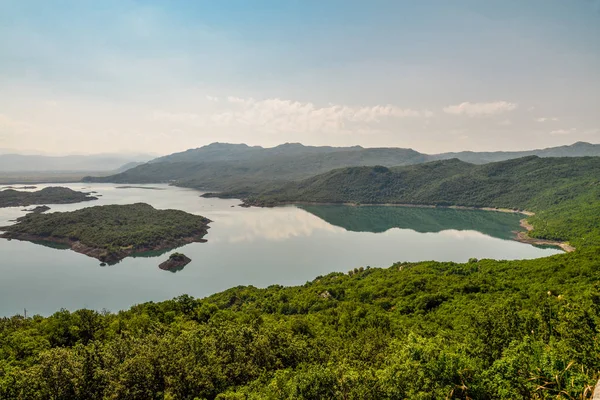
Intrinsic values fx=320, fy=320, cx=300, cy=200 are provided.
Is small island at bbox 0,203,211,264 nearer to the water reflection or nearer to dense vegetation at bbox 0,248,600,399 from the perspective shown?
the water reflection

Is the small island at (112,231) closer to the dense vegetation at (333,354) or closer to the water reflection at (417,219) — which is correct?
the water reflection at (417,219)

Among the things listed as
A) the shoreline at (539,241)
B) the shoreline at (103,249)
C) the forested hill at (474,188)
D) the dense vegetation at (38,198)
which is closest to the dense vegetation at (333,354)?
the shoreline at (103,249)

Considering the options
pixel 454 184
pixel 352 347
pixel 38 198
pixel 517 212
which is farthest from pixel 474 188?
pixel 38 198

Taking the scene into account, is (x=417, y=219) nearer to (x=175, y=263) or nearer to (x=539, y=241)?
(x=539, y=241)

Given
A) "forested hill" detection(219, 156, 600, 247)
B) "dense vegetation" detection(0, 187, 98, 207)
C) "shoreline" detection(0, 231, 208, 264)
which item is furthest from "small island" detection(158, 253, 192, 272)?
"dense vegetation" detection(0, 187, 98, 207)

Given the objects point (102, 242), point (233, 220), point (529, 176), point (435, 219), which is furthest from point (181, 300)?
point (529, 176)

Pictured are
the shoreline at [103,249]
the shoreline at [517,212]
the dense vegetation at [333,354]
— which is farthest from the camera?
the shoreline at [517,212]
